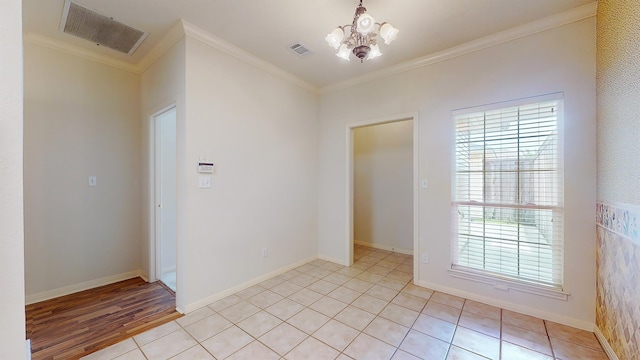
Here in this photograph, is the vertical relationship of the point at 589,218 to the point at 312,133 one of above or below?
below

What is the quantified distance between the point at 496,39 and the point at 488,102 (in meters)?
0.61

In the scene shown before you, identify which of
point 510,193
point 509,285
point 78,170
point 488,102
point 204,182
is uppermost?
point 488,102

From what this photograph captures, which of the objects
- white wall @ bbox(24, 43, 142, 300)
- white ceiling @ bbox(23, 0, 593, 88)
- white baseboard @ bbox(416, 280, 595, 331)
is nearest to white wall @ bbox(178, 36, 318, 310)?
white ceiling @ bbox(23, 0, 593, 88)

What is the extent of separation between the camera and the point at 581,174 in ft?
6.67

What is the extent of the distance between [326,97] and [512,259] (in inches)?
122

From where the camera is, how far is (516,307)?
2.29 metres

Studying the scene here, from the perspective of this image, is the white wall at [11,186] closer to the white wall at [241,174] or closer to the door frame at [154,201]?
the white wall at [241,174]

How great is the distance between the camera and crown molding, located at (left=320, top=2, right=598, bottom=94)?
79.5 inches

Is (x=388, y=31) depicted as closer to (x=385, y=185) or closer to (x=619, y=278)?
(x=619, y=278)

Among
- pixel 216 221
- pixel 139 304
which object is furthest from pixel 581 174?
pixel 139 304

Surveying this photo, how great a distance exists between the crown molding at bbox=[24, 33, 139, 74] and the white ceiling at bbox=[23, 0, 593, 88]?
0.24ft

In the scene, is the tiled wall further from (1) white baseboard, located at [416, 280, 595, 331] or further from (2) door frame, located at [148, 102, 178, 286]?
(2) door frame, located at [148, 102, 178, 286]

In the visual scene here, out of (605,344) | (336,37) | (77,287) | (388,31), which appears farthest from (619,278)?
(77,287)

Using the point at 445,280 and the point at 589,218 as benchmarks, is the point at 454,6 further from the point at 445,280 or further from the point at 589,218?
the point at 445,280
